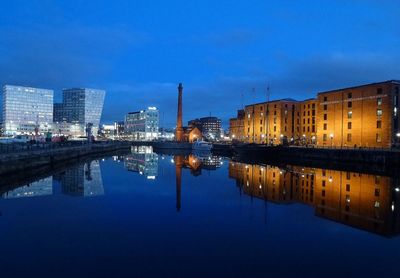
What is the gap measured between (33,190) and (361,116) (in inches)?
2442

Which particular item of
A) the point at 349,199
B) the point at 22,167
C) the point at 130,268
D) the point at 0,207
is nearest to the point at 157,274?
the point at 130,268

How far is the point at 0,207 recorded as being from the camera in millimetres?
19781

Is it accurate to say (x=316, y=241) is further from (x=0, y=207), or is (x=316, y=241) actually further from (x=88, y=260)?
(x=0, y=207)

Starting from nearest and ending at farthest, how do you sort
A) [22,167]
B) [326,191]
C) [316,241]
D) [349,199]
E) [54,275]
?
→ [54,275]
[316,241]
[349,199]
[326,191]
[22,167]

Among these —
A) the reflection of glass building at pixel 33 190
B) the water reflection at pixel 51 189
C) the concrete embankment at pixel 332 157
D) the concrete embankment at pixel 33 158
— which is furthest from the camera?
the concrete embankment at pixel 332 157

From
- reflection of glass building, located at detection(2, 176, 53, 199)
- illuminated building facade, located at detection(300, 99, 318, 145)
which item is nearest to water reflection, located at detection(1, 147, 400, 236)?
reflection of glass building, located at detection(2, 176, 53, 199)

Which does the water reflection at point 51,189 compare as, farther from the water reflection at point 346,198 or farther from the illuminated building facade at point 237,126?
the illuminated building facade at point 237,126

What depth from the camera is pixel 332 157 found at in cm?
6197

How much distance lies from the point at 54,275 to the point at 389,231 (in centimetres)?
1402

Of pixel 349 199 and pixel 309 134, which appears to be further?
pixel 309 134

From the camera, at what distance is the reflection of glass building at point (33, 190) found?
78.8 feet

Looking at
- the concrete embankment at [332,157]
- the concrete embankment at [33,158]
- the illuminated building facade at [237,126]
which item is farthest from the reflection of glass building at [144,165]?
the illuminated building facade at [237,126]

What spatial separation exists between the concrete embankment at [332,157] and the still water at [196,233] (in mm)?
27563

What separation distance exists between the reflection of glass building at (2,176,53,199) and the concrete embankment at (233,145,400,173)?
1523 inches
